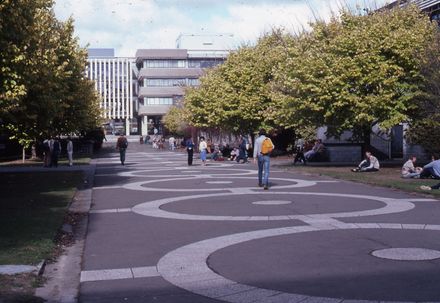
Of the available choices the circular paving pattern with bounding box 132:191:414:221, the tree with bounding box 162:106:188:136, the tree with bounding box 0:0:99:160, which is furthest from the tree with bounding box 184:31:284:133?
the tree with bounding box 162:106:188:136

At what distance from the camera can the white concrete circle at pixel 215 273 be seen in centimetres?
691

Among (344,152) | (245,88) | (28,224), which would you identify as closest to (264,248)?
(28,224)

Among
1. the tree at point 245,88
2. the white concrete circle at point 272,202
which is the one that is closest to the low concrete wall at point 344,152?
the tree at point 245,88

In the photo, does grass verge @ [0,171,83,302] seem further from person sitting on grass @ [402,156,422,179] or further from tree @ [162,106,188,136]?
tree @ [162,106,188,136]

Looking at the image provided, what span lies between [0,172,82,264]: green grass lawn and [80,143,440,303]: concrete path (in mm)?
752

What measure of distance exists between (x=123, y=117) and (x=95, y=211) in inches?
5352

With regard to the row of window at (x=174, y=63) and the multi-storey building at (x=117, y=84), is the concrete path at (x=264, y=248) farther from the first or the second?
the multi-storey building at (x=117, y=84)

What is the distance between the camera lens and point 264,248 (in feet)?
31.8

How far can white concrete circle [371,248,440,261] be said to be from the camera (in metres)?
8.70

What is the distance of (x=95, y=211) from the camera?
49.1 feet

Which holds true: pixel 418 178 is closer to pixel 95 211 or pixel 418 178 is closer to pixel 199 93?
pixel 95 211

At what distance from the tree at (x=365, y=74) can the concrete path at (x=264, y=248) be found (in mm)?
9328

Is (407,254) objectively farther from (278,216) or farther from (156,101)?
(156,101)

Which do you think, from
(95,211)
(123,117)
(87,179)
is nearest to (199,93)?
(87,179)
